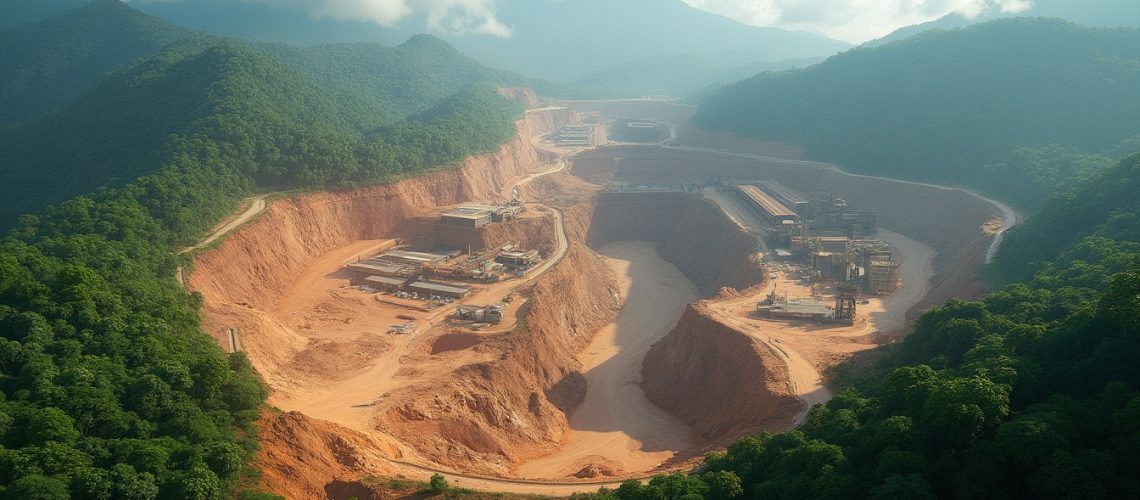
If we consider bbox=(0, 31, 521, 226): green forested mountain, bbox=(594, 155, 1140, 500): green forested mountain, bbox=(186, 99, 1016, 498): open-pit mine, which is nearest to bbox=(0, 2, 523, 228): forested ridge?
bbox=(0, 31, 521, 226): green forested mountain

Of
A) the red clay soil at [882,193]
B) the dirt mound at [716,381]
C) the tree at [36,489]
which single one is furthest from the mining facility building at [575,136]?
the tree at [36,489]

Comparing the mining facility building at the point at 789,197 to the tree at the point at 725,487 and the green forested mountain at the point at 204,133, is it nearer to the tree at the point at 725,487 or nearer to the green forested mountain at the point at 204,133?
the green forested mountain at the point at 204,133

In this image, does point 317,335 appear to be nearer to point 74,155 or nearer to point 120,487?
point 120,487

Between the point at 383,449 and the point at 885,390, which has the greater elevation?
the point at 885,390

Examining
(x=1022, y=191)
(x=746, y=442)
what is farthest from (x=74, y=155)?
(x=1022, y=191)

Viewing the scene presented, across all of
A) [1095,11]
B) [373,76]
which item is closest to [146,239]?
[373,76]
